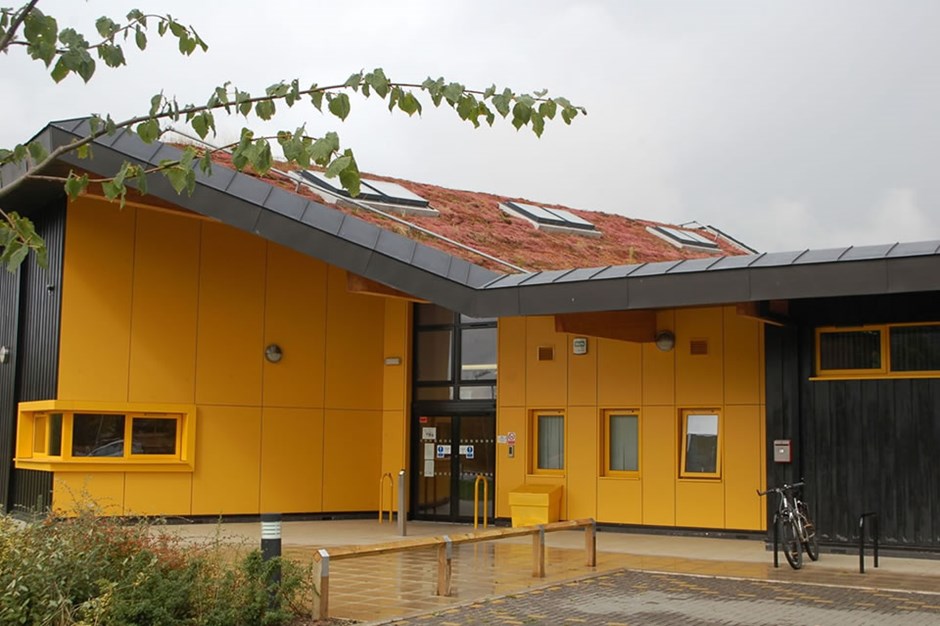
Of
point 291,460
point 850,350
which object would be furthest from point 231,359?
point 850,350

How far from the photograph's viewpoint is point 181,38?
541 centimetres

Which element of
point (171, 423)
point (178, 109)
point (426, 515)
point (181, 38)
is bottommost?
point (426, 515)

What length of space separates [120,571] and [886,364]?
9.47m

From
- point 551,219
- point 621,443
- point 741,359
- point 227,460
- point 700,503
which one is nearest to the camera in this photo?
point 741,359

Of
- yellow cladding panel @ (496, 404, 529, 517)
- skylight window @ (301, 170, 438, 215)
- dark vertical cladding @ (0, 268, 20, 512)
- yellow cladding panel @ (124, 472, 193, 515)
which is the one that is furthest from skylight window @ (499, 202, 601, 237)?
dark vertical cladding @ (0, 268, 20, 512)

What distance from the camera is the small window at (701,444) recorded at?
53.6ft

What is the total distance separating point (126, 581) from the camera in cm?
840

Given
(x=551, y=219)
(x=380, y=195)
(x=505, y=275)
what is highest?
(x=551, y=219)

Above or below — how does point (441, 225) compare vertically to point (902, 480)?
above

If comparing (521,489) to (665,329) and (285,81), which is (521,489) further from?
(285,81)

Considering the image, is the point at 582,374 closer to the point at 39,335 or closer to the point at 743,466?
the point at 743,466

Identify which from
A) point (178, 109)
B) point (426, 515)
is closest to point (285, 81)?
point (178, 109)

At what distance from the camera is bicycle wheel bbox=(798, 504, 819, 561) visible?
42.7 feet

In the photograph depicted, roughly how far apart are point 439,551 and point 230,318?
955cm
